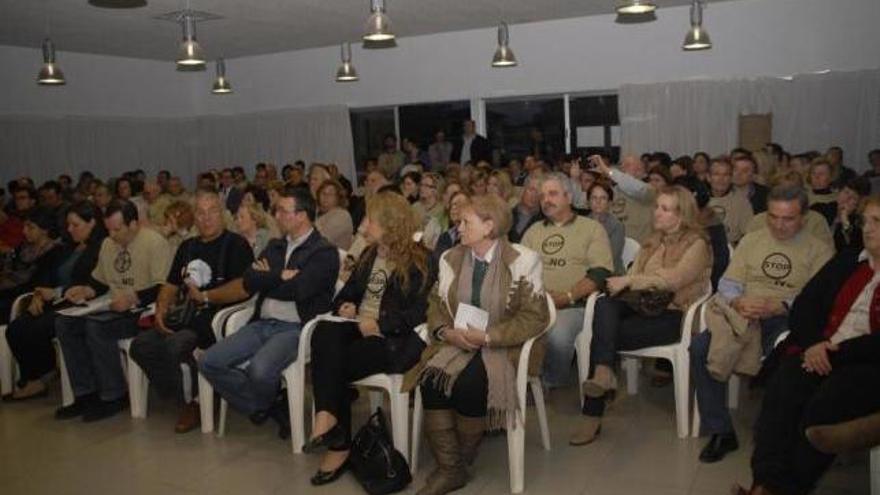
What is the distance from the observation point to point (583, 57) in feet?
32.2

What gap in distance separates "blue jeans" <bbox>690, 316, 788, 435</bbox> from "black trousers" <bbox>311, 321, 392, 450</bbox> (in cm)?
143

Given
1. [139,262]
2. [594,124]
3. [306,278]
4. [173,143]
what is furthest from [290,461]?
[173,143]

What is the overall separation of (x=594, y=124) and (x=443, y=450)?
772 centimetres

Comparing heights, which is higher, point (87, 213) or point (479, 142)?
point (479, 142)

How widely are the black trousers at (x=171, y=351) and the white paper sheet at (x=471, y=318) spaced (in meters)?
1.61

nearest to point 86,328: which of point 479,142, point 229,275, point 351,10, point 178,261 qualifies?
point 178,261

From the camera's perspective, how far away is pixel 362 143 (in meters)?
11.9

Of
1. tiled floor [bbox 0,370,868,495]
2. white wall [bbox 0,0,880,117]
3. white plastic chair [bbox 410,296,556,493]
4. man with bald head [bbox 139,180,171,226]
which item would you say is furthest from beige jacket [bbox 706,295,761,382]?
white wall [bbox 0,0,880,117]

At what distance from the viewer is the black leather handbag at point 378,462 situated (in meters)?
3.30

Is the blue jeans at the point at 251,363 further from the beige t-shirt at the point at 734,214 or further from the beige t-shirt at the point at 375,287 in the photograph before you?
the beige t-shirt at the point at 734,214

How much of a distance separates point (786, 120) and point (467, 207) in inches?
278

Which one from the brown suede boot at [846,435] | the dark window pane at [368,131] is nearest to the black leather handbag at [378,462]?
the brown suede boot at [846,435]

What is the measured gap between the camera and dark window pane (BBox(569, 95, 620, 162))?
10109 millimetres

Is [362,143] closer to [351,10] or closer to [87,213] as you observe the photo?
[351,10]
